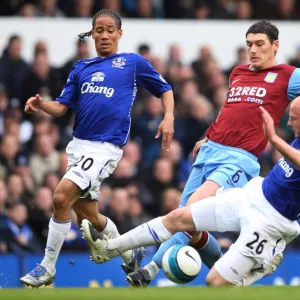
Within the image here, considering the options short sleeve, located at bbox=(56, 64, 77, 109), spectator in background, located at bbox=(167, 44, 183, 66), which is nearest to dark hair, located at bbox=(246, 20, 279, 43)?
short sleeve, located at bbox=(56, 64, 77, 109)

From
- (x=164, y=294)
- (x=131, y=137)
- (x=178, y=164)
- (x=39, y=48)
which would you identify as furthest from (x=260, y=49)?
(x=39, y=48)

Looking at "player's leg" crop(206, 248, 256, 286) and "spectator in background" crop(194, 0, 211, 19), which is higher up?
"spectator in background" crop(194, 0, 211, 19)

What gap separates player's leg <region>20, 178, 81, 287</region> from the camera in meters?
11.0

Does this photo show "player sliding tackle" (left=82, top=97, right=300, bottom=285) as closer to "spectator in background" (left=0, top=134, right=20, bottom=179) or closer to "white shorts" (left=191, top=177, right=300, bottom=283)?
"white shorts" (left=191, top=177, right=300, bottom=283)

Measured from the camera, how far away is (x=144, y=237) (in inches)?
417

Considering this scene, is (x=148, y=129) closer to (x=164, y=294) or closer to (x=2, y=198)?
(x=2, y=198)

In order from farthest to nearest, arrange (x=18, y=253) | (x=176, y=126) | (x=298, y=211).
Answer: (x=176, y=126) < (x=18, y=253) < (x=298, y=211)

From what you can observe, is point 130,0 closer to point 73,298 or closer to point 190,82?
point 190,82

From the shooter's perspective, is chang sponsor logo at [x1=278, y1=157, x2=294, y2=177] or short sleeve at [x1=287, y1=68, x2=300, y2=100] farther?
short sleeve at [x1=287, y1=68, x2=300, y2=100]

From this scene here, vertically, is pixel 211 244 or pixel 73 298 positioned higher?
Result: pixel 73 298

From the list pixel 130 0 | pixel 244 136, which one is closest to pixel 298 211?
pixel 244 136

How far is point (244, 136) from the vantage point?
1121 centimetres

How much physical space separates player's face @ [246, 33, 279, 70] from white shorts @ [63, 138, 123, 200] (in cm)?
166

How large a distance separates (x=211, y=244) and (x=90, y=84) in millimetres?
2117
